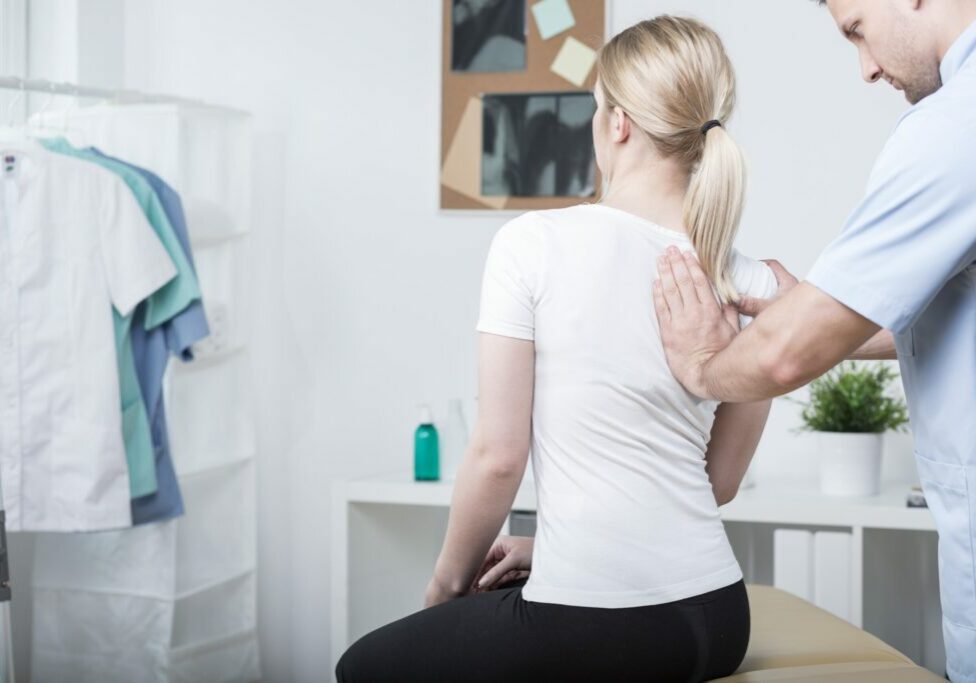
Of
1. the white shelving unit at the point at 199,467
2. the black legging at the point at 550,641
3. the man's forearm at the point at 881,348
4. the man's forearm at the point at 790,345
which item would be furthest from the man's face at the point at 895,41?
the white shelving unit at the point at 199,467

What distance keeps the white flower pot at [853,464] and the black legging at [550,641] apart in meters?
1.30

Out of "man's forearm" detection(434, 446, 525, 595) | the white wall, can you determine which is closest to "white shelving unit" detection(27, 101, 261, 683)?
the white wall

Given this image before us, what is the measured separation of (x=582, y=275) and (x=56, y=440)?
1.64 metres

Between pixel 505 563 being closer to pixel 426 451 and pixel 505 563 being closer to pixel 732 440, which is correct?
pixel 732 440

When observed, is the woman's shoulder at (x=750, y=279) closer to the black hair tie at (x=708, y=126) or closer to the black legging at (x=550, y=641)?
the black hair tie at (x=708, y=126)

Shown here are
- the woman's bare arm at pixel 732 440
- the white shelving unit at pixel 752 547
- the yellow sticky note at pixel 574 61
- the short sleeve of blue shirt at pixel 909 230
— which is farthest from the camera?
the yellow sticky note at pixel 574 61

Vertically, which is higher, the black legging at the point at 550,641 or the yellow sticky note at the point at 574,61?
the yellow sticky note at the point at 574,61

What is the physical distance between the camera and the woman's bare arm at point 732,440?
150cm

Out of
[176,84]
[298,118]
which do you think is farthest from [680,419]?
[176,84]

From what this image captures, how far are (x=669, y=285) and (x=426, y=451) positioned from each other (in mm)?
1627

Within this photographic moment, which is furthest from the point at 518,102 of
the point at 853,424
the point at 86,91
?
the point at 853,424

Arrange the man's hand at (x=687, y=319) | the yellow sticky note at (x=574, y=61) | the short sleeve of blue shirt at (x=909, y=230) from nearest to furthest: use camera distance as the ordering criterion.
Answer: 1. the short sleeve of blue shirt at (x=909, y=230)
2. the man's hand at (x=687, y=319)
3. the yellow sticky note at (x=574, y=61)

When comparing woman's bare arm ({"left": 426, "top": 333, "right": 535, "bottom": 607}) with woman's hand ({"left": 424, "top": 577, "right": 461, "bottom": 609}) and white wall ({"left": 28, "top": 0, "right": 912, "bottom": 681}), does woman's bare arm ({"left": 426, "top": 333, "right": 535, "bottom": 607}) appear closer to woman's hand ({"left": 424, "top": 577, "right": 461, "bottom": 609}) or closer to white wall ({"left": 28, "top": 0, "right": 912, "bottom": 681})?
woman's hand ({"left": 424, "top": 577, "right": 461, "bottom": 609})

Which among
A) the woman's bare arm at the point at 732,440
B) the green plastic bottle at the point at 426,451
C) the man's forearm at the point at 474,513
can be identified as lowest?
the green plastic bottle at the point at 426,451
